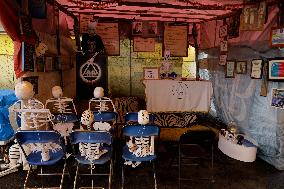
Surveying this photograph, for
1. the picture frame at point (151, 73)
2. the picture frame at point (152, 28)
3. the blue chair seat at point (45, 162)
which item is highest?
the picture frame at point (152, 28)

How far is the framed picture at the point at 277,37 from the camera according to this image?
15.9 ft

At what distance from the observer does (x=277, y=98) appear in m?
5.06

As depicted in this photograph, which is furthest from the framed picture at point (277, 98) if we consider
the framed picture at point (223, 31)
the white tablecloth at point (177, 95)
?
the framed picture at point (223, 31)

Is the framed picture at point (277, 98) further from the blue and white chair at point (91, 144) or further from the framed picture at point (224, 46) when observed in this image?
the blue and white chair at point (91, 144)

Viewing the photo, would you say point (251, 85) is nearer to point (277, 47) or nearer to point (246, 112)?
point (246, 112)

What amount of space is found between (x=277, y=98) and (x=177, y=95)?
2.62 metres

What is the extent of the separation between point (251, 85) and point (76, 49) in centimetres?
549

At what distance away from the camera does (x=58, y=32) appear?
6961 millimetres

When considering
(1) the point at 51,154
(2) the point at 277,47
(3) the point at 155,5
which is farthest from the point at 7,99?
(2) the point at 277,47

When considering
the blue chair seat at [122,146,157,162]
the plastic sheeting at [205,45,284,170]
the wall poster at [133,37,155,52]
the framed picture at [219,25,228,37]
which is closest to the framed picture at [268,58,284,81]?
the plastic sheeting at [205,45,284,170]

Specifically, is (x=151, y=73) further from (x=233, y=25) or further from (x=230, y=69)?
(x=233, y=25)

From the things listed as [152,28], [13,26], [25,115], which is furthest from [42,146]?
[152,28]

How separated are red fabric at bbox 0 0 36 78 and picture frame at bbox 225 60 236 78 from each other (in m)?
5.02

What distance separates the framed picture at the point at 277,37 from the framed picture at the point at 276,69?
316mm
